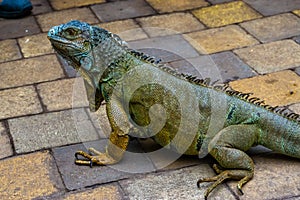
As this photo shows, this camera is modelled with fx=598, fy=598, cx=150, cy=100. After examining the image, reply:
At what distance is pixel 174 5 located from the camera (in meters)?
6.75

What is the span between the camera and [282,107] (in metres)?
4.60

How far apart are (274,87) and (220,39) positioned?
111 cm

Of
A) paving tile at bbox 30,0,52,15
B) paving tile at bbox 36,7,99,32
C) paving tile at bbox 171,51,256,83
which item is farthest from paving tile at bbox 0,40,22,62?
paving tile at bbox 171,51,256,83

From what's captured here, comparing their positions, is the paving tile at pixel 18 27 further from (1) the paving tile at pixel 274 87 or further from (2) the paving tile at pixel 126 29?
(1) the paving tile at pixel 274 87

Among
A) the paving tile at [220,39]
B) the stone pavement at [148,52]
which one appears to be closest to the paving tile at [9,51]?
the stone pavement at [148,52]

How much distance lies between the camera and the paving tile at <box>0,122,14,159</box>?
4207 mm

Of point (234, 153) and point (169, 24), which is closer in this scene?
point (234, 153)

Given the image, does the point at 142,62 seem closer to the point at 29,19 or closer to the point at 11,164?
the point at 11,164

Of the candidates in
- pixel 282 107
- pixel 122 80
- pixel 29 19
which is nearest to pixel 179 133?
pixel 122 80

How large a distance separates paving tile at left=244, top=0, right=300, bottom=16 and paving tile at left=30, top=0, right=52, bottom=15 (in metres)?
2.28

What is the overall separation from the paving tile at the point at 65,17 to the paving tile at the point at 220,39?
1.20m

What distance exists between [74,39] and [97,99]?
468 mm

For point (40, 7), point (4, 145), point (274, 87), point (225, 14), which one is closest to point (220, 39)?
point (225, 14)

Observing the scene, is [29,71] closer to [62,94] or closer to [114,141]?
[62,94]
